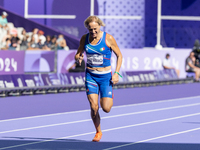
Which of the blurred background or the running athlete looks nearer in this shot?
the running athlete

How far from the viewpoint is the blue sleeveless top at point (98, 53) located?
326 inches

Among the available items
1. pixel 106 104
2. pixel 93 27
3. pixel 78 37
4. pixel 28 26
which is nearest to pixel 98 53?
pixel 93 27

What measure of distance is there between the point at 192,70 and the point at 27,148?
68.9 feet

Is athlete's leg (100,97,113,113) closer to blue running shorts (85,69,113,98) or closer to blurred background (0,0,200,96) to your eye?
blue running shorts (85,69,113,98)

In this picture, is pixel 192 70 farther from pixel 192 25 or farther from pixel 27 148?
pixel 27 148

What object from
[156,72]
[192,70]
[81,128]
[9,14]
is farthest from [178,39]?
[81,128]

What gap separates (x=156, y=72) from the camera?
84.6 ft

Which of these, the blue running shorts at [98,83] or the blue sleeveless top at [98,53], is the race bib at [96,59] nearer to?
the blue sleeveless top at [98,53]

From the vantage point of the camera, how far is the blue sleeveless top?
828 cm

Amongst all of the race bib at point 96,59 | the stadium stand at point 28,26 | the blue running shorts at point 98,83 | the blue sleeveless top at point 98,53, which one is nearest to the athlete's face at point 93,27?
the blue sleeveless top at point 98,53

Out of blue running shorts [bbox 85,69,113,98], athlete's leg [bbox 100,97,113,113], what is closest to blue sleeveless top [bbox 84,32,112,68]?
blue running shorts [bbox 85,69,113,98]

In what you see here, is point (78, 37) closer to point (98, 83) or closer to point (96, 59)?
point (98, 83)

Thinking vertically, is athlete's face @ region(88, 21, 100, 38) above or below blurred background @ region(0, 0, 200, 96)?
above

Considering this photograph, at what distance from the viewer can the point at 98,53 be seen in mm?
8297
